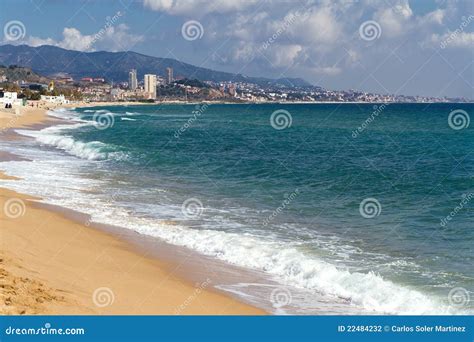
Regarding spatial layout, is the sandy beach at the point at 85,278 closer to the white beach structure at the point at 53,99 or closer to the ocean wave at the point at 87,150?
the ocean wave at the point at 87,150

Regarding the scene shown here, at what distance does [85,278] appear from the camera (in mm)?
11633

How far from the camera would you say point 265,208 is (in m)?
20.8

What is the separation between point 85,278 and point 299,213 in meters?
10.0

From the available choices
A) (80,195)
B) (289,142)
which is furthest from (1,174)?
(289,142)

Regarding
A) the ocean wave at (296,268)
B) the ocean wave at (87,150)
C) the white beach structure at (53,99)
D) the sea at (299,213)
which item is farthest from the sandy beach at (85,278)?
the white beach structure at (53,99)

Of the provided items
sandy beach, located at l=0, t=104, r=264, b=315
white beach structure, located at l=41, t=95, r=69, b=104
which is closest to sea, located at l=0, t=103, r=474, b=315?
sandy beach, located at l=0, t=104, r=264, b=315

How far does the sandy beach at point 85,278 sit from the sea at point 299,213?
1.01 m

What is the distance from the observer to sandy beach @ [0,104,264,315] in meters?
9.86

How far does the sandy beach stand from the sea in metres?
1.01

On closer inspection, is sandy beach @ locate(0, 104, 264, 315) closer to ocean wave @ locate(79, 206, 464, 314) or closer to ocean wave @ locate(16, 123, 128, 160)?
ocean wave @ locate(79, 206, 464, 314)

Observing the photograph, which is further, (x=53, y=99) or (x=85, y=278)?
(x=53, y=99)

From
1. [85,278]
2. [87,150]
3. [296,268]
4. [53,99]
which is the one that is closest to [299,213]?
[296,268]

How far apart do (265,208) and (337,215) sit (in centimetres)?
266

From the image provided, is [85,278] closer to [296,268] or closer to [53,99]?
[296,268]
